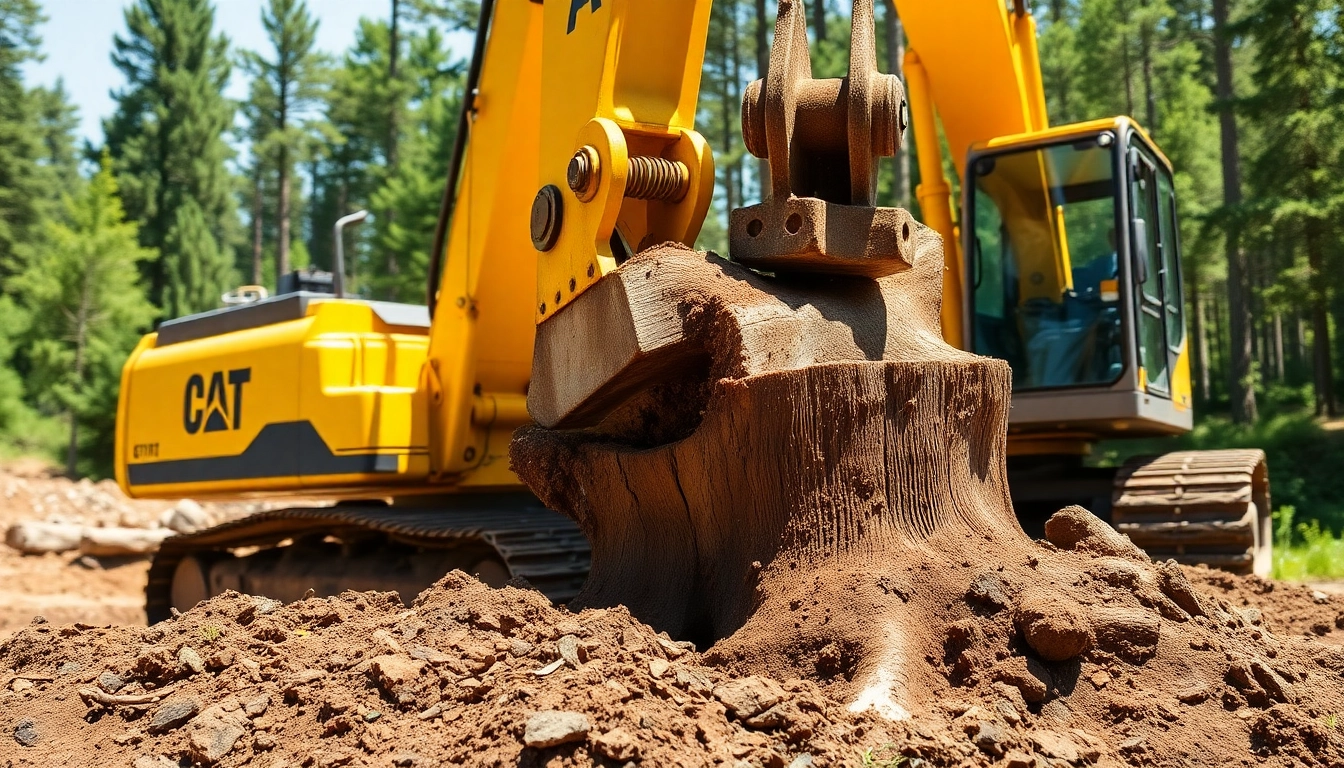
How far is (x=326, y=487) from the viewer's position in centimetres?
567

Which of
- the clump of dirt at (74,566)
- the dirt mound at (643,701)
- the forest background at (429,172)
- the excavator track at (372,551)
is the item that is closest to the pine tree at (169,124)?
the forest background at (429,172)

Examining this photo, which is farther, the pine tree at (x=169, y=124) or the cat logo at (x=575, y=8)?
the pine tree at (x=169, y=124)

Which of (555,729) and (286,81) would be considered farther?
(286,81)

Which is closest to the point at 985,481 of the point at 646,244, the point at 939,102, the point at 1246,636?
the point at 1246,636

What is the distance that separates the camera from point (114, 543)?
43.0ft

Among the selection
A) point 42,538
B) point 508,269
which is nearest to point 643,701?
point 508,269

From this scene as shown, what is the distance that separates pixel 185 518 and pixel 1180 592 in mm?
13111

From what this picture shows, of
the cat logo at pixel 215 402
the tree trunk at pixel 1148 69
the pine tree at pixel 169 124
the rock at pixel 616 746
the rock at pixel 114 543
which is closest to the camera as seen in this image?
the rock at pixel 616 746

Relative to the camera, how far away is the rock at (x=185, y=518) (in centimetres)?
1389

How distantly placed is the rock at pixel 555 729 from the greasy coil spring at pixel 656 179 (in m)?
1.85

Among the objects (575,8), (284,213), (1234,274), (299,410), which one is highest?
(284,213)

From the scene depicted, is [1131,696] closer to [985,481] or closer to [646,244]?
[985,481]

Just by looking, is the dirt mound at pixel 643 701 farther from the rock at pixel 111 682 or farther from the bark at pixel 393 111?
the bark at pixel 393 111

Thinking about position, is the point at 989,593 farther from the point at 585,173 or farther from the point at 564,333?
the point at 585,173
